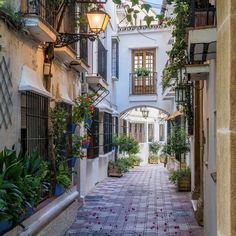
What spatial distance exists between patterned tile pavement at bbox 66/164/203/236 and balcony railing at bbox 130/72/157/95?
823 cm

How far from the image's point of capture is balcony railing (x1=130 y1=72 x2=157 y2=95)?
78.6 ft

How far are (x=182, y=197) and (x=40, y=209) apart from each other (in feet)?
23.8

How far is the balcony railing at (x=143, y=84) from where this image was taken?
23969 millimetres

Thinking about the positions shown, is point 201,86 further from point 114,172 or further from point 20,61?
point 114,172

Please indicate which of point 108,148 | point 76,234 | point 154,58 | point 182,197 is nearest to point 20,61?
point 76,234

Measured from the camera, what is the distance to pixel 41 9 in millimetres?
7609

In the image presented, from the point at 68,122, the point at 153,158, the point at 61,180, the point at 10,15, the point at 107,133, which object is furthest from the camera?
the point at 153,158

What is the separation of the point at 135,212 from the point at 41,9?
5861 mm

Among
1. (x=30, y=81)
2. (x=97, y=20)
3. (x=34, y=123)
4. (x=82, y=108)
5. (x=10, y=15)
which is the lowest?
(x=34, y=123)

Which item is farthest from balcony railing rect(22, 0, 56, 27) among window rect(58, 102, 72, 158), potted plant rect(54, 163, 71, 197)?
potted plant rect(54, 163, 71, 197)

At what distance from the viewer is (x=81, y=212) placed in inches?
437

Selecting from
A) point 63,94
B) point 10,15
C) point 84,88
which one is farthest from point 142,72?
point 10,15

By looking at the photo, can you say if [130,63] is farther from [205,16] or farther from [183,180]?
[205,16]

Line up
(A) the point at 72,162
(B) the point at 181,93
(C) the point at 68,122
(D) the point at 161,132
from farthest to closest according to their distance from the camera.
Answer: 1. (D) the point at 161,132
2. (B) the point at 181,93
3. (A) the point at 72,162
4. (C) the point at 68,122
